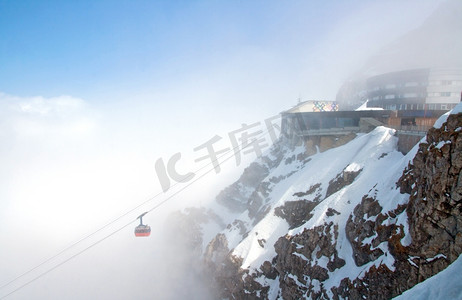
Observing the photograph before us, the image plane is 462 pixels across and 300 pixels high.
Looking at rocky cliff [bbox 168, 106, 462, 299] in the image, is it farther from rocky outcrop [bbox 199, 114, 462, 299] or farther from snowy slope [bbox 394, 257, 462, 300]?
snowy slope [bbox 394, 257, 462, 300]

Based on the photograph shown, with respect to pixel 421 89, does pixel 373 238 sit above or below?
below

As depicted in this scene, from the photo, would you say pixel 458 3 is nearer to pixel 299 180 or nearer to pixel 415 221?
pixel 299 180

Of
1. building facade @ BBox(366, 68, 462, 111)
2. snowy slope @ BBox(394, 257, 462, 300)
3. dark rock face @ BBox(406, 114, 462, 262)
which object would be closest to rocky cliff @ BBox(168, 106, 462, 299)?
dark rock face @ BBox(406, 114, 462, 262)

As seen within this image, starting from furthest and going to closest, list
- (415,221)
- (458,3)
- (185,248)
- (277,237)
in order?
(458,3)
(185,248)
(277,237)
(415,221)

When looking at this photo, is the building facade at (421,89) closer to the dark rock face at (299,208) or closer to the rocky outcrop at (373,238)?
the dark rock face at (299,208)

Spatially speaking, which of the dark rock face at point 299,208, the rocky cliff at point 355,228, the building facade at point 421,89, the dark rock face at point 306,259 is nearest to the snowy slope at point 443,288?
the rocky cliff at point 355,228

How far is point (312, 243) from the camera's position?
26141mm

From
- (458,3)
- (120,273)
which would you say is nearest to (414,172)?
(120,273)

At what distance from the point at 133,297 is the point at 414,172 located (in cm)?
5892

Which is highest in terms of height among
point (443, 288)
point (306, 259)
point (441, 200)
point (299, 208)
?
point (443, 288)

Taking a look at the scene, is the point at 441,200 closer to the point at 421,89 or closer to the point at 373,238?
the point at 373,238

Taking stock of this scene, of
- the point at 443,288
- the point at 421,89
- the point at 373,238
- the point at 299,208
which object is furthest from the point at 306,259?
the point at 421,89

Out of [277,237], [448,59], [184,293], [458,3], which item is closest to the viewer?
[277,237]

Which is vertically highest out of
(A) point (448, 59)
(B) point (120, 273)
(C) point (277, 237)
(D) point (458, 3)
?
(D) point (458, 3)
